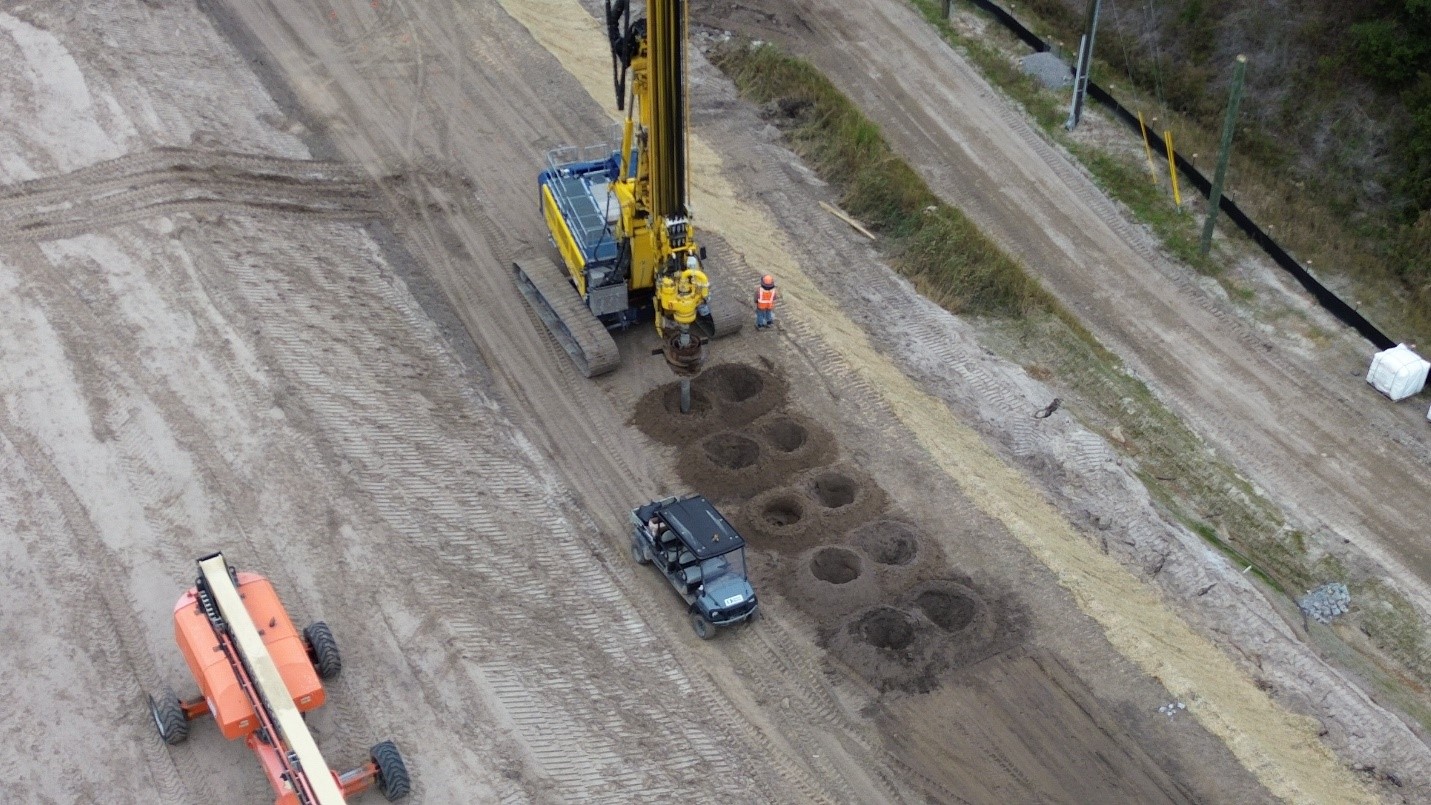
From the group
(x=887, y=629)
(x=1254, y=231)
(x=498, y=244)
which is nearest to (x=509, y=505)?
(x=887, y=629)

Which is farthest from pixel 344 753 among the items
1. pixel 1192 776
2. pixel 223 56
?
pixel 223 56

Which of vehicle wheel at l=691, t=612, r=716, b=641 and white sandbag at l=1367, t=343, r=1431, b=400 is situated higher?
vehicle wheel at l=691, t=612, r=716, b=641

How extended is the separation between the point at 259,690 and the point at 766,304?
12.8 meters

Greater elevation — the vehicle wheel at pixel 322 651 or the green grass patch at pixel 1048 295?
the vehicle wheel at pixel 322 651

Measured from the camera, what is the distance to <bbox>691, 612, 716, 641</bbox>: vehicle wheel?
20.5 m

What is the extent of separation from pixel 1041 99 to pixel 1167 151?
3732 mm

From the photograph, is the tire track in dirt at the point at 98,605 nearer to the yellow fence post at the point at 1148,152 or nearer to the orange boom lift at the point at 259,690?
the orange boom lift at the point at 259,690

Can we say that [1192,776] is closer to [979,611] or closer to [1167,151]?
[979,611]

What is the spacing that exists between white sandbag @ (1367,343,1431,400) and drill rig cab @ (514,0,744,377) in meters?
13.7

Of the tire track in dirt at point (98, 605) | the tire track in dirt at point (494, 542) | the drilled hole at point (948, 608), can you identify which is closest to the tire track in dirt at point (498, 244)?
the tire track in dirt at point (494, 542)

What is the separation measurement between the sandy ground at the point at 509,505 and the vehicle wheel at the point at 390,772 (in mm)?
483

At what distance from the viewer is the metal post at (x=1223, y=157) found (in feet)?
93.9

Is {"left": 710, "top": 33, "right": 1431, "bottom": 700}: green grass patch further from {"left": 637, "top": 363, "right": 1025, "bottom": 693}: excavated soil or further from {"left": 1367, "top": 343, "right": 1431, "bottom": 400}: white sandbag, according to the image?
{"left": 637, "top": 363, "right": 1025, "bottom": 693}: excavated soil

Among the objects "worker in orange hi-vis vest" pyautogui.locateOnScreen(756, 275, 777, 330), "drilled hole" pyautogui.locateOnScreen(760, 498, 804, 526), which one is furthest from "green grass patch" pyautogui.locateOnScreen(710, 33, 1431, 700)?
"drilled hole" pyautogui.locateOnScreen(760, 498, 804, 526)
